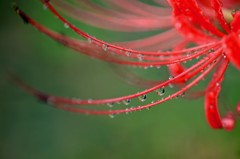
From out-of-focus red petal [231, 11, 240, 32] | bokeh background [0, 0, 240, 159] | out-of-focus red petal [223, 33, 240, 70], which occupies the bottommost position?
out-of-focus red petal [223, 33, 240, 70]

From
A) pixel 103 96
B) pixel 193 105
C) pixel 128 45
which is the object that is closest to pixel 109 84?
pixel 103 96

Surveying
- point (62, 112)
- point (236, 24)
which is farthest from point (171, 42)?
point (62, 112)

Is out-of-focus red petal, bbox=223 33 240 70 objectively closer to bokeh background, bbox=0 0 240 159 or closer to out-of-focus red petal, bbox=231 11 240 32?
out-of-focus red petal, bbox=231 11 240 32

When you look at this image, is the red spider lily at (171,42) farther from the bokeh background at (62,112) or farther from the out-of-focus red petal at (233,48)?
the bokeh background at (62,112)

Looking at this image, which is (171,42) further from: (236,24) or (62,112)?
(62,112)

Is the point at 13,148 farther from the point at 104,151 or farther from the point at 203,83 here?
the point at 203,83

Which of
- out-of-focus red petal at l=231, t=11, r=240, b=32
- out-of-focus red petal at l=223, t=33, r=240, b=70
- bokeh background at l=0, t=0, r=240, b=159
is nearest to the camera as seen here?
out-of-focus red petal at l=223, t=33, r=240, b=70

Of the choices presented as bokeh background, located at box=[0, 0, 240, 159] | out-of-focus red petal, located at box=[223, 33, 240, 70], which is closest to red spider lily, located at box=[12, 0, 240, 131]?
out-of-focus red petal, located at box=[223, 33, 240, 70]
